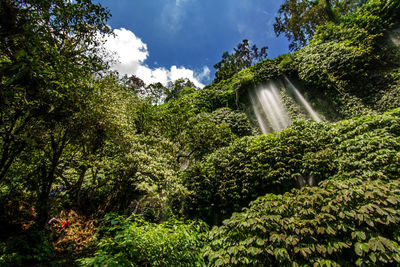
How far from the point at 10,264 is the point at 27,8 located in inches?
195

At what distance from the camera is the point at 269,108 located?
1003cm

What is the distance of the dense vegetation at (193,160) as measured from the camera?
254 centimetres

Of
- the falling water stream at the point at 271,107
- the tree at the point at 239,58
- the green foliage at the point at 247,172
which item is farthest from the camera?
the tree at the point at 239,58

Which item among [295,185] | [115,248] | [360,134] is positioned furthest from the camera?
[295,185]

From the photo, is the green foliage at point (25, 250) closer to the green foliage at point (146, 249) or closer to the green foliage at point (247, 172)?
the green foliage at point (146, 249)

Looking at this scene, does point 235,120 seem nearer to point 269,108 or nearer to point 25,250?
point 269,108

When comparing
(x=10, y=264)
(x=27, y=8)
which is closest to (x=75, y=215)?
(x=10, y=264)

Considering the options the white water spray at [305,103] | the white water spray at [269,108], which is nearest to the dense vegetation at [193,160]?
the white water spray at [305,103]

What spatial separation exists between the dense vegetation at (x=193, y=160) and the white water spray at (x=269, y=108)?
45 cm

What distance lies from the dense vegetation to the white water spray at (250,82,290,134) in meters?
0.45

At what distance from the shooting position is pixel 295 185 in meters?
5.34

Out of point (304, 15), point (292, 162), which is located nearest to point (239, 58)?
point (304, 15)

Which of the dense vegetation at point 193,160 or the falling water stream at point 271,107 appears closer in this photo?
the dense vegetation at point 193,160

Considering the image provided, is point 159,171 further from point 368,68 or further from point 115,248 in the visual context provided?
point 368,68
